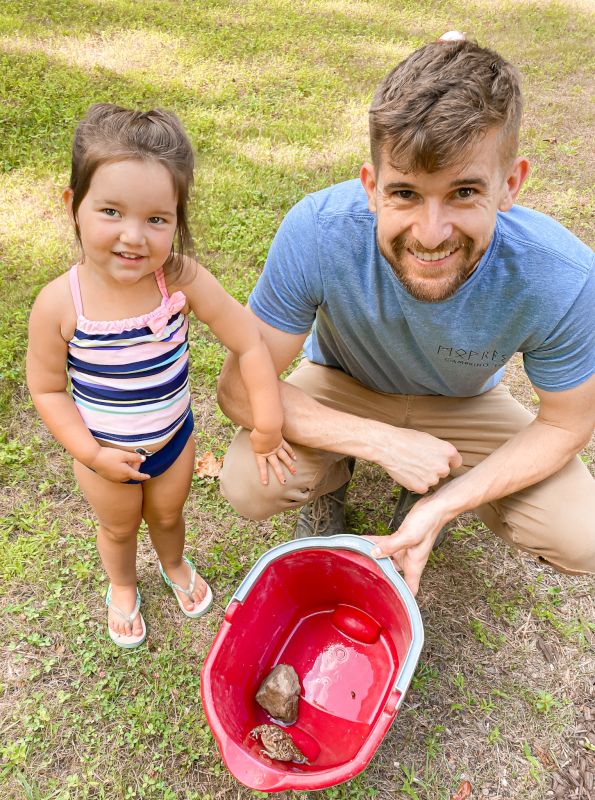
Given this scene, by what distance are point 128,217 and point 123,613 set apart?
1264mm

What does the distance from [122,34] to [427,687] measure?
5363mm

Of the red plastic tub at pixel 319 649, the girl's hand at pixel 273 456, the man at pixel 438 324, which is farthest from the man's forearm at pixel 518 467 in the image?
the girl's hand at pixel 273 456

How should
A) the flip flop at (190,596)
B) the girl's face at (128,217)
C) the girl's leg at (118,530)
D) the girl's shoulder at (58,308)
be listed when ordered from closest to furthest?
the girl's face at (128,217) < the girl's shoulder at (58,308) < the girl's leg at (118,530) < the flip flop at (190,596)

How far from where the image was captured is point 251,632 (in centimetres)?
195

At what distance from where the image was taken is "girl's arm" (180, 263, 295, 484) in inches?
66.9

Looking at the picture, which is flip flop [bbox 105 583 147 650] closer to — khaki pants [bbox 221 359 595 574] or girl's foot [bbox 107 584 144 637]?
girl's foot [bbox 107 584 144 637]

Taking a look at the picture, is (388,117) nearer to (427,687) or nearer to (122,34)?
(427,687)

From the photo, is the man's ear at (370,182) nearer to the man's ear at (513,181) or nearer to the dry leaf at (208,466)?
the man's ear at (513,181)

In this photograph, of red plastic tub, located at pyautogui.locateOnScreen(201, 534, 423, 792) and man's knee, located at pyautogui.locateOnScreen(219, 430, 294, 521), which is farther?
man's knee, located at pyautogui.locateOnScreen(219, 430, 294, 521)

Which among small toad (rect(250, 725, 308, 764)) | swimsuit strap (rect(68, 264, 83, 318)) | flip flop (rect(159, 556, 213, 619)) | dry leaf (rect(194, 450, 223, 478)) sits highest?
swimsuit strap (rect(68, 264, 83, 318))

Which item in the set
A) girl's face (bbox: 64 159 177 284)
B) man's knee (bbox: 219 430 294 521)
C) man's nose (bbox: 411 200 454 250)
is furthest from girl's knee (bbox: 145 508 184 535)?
man's nose (bbox: 411 200 454 250)

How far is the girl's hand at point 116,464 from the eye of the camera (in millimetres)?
1692

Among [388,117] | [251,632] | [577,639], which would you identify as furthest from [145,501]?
[577,639]

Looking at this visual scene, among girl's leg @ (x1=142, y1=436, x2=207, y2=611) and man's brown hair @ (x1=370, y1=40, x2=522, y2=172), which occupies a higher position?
man's brown hair @ (x1=370, y1=40, x2=522, y2=172)
